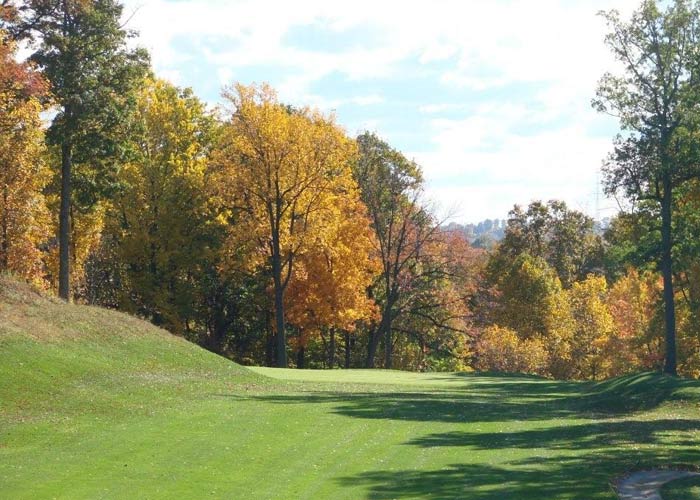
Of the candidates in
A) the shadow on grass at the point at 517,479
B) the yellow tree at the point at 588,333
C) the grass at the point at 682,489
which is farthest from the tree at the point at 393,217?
the grass at the point at 682,489

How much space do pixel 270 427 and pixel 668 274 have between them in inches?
1080

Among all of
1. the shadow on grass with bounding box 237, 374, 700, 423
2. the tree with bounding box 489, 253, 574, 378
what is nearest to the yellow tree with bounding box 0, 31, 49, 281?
the shadow on grass with bounding box 237, 374, 700, 423

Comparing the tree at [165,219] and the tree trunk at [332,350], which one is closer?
the tree at [165,219]

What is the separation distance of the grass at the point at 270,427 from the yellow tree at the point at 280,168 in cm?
1528

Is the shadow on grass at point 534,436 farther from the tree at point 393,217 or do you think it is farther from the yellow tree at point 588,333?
the yellow tree at point 588,333

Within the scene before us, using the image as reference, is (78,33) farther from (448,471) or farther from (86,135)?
(448,471)

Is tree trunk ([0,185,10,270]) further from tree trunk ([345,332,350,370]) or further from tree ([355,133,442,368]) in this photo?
tree trunk ([345,332,350,370])

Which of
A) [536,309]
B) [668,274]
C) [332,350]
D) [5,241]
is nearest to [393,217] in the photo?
[332,350]

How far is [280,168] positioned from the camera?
5419 centimetres

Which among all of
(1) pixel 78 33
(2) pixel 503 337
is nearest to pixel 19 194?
(1) pixel 78 33

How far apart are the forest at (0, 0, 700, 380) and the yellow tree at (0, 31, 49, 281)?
0.41 feet

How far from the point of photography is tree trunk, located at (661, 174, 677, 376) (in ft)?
144

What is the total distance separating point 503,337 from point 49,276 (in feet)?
116

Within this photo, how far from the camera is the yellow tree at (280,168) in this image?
53688mm
